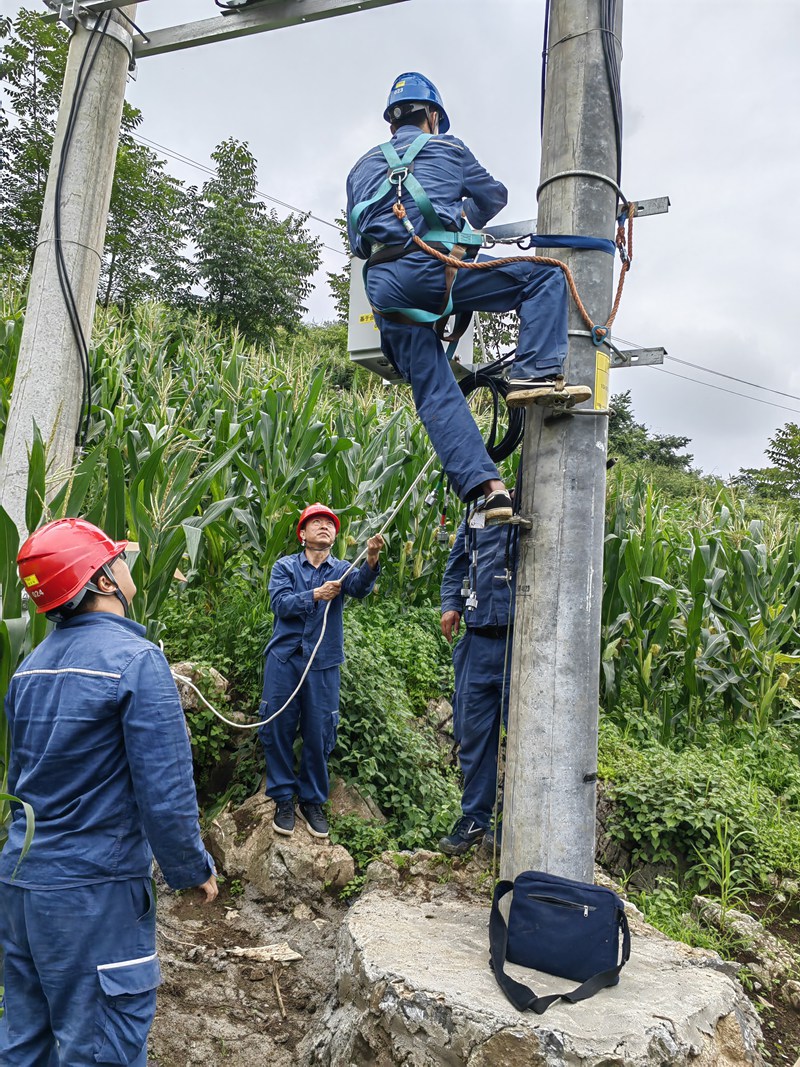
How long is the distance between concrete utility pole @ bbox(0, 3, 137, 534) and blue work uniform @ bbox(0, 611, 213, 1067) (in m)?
2.43

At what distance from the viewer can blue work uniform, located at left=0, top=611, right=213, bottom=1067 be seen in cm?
216

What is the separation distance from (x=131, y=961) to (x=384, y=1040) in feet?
2.94

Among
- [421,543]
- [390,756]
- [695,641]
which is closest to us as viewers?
[390,756]

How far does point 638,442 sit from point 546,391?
73.2 ft

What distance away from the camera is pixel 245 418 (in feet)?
22.5

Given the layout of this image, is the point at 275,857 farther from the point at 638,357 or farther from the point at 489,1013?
the point at 638,357

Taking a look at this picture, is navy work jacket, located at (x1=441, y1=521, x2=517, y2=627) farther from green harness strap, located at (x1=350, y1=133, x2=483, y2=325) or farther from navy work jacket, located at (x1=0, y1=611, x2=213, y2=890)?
navy work jacket, located at (x1=0, y1=611, x2=213, y2=890)

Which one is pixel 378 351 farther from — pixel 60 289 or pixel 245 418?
pixel 245 418

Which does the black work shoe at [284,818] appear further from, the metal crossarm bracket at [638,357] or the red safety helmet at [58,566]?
the metal crossarm bracket at [638,357]

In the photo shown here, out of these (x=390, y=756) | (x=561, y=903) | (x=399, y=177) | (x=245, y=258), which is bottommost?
(x=390, y=756)

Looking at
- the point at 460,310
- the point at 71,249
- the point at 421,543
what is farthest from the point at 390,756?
the point at 71,249

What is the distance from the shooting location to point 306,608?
4562 mm

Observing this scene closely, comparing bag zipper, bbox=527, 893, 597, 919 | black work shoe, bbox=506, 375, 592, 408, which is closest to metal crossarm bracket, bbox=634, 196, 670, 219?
black work shoe, bbox=506, 375, 592, 408

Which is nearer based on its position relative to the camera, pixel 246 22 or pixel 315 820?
pixel 315 820
